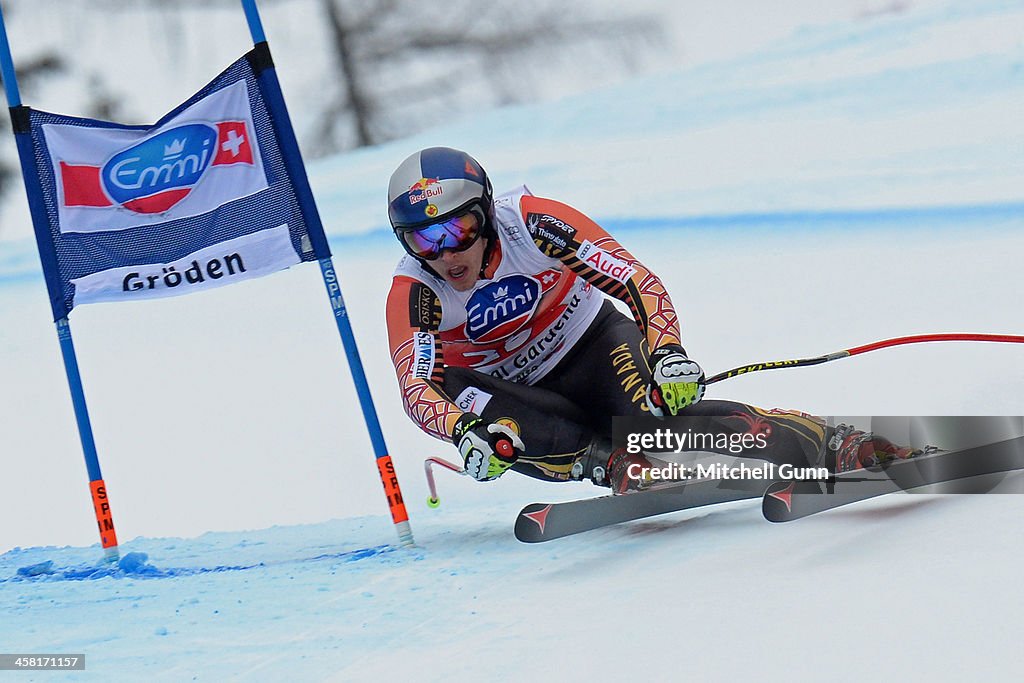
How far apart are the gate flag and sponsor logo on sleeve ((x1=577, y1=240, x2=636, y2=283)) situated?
966 mm

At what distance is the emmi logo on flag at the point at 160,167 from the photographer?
3.90 metres

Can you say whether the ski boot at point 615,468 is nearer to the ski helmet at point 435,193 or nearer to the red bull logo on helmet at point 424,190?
the ski helmet at point 435,193

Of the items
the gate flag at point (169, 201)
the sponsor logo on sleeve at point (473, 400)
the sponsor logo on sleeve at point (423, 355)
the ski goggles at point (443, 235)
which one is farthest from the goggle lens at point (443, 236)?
the gate flag at point (169, 201)

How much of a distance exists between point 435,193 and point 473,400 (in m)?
0.69

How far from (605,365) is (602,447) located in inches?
12.5

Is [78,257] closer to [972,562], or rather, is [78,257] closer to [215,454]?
[215,454]

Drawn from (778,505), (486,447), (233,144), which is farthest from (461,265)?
(778,505)

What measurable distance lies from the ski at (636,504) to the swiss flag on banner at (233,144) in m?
1.62

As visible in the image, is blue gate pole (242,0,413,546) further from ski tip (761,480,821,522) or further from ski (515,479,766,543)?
ski tip (761,480,821,522)

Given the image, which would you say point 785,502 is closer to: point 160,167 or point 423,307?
point 423,307

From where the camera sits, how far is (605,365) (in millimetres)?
3750

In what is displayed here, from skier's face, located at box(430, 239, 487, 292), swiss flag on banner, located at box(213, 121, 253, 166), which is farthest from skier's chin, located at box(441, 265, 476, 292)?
swiss flag on banner, located at box(213, 121, 253, 166)

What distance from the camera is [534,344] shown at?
12.4 feet

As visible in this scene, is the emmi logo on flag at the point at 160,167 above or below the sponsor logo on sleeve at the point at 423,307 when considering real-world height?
above
